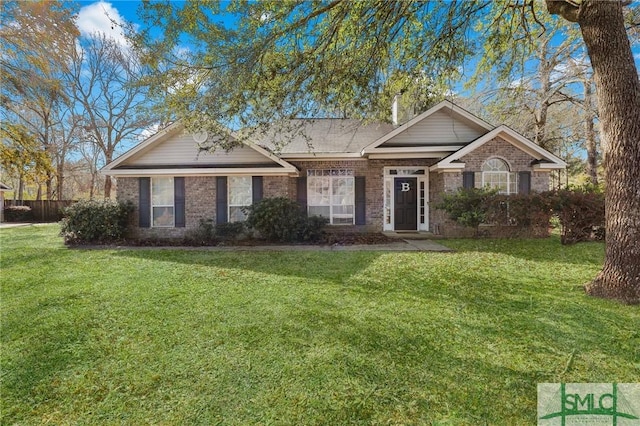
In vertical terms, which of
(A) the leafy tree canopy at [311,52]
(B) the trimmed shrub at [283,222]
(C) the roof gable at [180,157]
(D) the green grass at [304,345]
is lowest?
A: (D) the green grass at [304,345]

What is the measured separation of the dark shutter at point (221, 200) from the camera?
12.3m

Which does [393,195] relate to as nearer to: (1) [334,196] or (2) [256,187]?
(1) [334,196]

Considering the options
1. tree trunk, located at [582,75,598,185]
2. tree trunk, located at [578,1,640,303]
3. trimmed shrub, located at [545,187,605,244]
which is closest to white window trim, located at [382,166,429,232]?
trimmed shrub, located at [545,187,605,244]

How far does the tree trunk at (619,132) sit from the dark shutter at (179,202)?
12.2m

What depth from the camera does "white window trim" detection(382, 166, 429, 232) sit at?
1319 cm

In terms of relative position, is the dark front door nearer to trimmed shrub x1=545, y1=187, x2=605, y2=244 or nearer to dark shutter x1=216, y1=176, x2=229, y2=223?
trimmed shrub x1=545, y1=187, x2=605, y2=244

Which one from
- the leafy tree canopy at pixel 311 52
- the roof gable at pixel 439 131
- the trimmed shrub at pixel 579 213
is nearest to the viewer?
the leafy tree canopy at pixel 311 52

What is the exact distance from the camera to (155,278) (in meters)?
6.43

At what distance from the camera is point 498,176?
11.9 m

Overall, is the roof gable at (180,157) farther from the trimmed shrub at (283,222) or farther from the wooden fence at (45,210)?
the wooden fence at (45,210)

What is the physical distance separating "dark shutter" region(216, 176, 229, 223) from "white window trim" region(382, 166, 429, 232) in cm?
637

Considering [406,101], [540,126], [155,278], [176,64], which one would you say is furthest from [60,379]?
[540,126]

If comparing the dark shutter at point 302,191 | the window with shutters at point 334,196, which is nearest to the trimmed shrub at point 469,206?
the window with shutters at point 334,196

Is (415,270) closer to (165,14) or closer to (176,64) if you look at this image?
(176,64)
